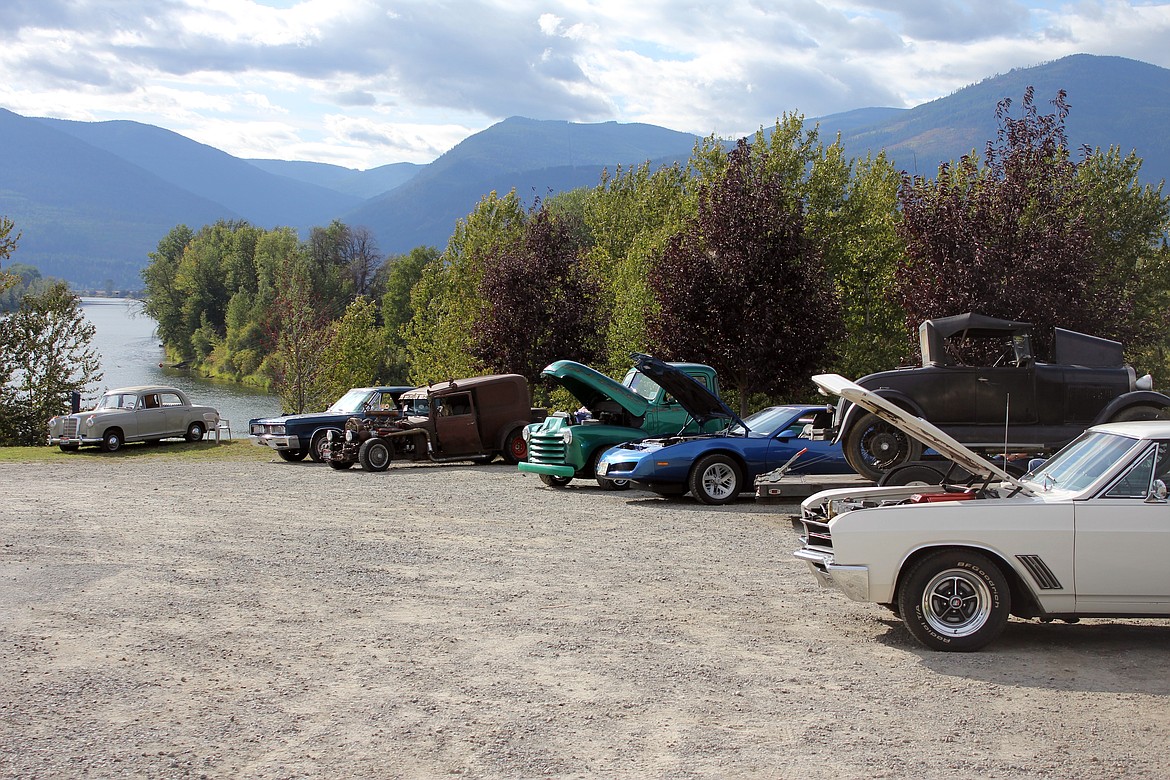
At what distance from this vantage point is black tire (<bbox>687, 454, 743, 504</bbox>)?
15836 mm

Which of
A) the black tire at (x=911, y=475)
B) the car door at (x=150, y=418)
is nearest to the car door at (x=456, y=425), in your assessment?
the car door at (x=150, y=418)

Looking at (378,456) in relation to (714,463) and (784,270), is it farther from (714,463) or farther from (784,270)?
(784,270)

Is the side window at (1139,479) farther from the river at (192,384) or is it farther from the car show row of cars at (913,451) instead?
the river at (192,384)

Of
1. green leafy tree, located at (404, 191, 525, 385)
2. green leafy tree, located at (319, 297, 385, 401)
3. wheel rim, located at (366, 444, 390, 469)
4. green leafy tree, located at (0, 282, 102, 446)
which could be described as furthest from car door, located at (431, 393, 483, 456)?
green leafy tree, located at (319, 297, 385, 401)

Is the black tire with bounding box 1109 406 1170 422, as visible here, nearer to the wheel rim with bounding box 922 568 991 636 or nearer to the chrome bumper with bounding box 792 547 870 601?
the wheel rim with bounding box 922 568 991 636

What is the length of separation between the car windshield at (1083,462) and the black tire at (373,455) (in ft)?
53.7

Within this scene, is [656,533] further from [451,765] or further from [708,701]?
[451,765]

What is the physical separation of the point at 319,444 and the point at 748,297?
1044cm

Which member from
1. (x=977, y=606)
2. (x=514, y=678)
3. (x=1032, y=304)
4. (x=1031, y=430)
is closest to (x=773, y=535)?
(x=1031, y=430)

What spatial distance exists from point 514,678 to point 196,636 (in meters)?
2.58

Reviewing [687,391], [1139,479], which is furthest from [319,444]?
[1139,479]

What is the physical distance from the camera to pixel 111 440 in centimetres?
3097

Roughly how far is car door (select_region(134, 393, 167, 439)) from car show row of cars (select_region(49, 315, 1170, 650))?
0.10m

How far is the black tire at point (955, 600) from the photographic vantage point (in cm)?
723
